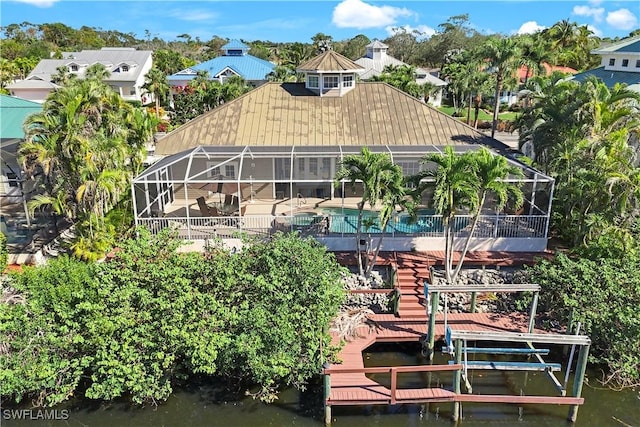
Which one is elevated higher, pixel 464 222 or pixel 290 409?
pixel 464 222

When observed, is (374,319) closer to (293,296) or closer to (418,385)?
(418,385)

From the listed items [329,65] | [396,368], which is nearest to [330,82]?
[329,65]

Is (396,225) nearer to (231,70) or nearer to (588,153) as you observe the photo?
(588,153)

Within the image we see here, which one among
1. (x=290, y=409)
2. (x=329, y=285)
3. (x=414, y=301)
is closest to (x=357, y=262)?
(x=414, y=301)

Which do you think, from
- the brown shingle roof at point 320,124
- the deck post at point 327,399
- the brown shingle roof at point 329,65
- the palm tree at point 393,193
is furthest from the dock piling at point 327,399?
the brown shingle roof at point 329,65

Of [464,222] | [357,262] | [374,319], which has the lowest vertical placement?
[374,319]

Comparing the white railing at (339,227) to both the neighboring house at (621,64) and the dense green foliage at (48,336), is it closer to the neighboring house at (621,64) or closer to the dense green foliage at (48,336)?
the dense green foliage at (48,336)
